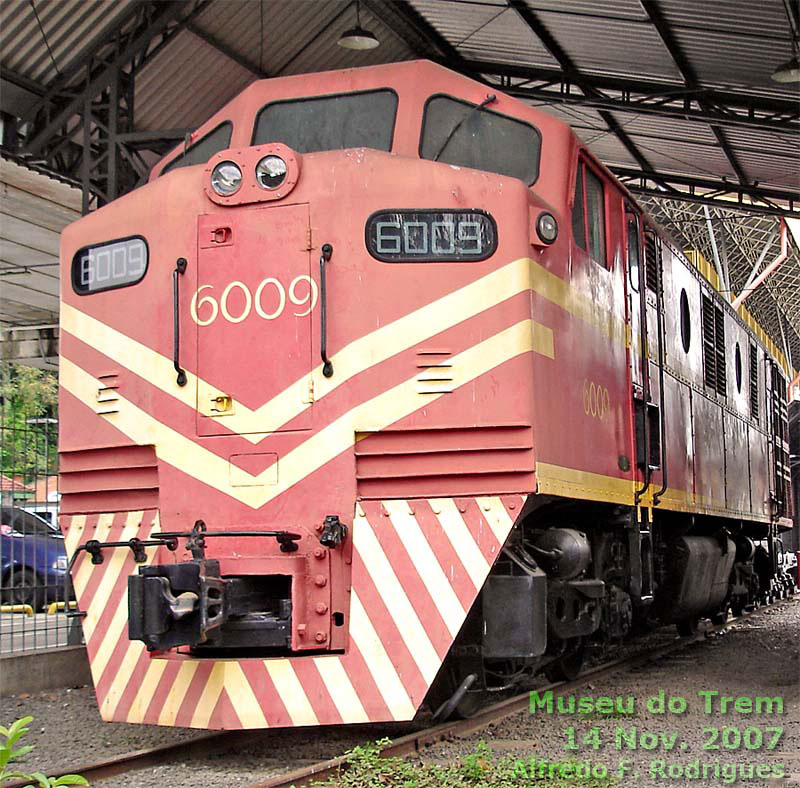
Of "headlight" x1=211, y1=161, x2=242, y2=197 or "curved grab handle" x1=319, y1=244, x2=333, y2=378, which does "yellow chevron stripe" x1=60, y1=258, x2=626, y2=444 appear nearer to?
"curved grab handle" x1=319, y1=244, x2=333, y2=378

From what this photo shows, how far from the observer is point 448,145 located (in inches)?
269

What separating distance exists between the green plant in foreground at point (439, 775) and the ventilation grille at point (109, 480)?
6.46 feet

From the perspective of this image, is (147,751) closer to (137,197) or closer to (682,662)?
(137,197)

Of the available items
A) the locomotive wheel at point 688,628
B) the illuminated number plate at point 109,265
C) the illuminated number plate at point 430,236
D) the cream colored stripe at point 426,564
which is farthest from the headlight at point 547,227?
the locomotive wheel at point 688,628

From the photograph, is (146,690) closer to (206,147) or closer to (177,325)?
(177,325)

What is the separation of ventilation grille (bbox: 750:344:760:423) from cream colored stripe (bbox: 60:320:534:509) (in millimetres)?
9457

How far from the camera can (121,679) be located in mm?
6410

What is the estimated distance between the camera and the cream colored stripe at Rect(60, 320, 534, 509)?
618 centimetres

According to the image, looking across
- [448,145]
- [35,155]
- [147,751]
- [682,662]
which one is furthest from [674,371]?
[35,155]

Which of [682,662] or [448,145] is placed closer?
[448,145]

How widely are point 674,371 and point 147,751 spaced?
5706 mm

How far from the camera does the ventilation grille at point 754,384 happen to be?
14945mm

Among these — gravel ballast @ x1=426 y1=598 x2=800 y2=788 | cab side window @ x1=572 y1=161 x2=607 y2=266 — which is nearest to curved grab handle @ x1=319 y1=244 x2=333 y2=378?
cab side window @ x1=572 y1=161 x2=607 y2=266

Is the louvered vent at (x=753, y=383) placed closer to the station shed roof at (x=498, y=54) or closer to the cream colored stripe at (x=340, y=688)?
the station shed roof at (x=498, y=54)
